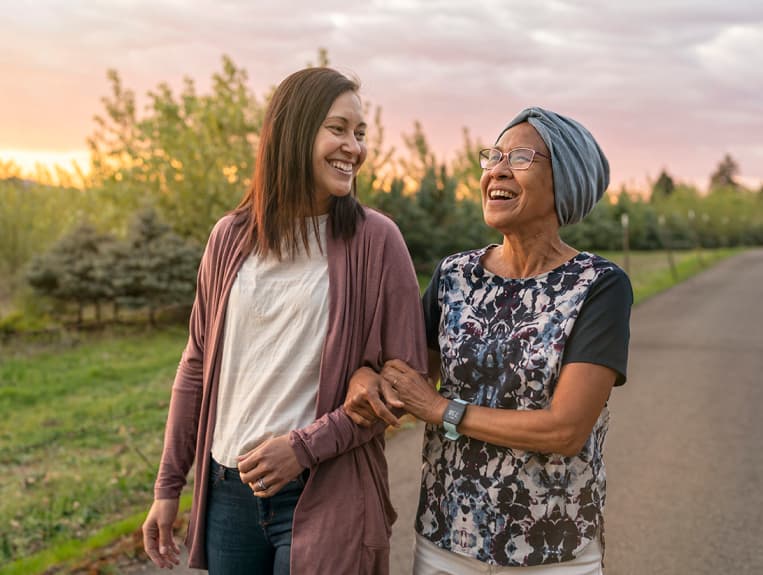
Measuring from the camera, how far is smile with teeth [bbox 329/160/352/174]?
212 centimetres

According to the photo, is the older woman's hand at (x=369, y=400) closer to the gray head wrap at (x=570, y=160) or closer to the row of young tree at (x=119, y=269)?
the gray head wrap at (x=570, y=160)

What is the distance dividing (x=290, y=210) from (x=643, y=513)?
4.00 m

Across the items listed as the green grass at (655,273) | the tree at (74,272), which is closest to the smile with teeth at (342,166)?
the tree at (74,272)

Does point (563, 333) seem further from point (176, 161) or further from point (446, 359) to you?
point (176, 161)

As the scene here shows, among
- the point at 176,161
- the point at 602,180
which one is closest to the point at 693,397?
the point at 602,180

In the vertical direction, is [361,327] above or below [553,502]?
above

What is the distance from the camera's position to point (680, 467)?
630cm

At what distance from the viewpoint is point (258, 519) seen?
6.94 feet

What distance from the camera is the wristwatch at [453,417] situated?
2.04 meters

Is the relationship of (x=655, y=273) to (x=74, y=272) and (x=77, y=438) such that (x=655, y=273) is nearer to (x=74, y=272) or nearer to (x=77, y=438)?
(x=74, y=272)

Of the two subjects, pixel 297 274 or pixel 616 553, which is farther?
pixel 616 553

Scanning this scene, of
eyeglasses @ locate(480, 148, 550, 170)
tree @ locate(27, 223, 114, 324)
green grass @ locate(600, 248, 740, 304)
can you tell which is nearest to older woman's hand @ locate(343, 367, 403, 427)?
eyeglasses @ locate(480, 148, 550, 170)

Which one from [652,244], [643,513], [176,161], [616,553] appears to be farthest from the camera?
[652,244]

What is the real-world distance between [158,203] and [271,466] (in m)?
17.1
